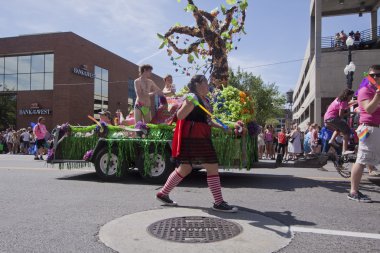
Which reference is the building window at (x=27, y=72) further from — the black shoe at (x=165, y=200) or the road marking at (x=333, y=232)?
the road marking at (x=333, y=232)

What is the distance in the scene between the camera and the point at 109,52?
39.5 m

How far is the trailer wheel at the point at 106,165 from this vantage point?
278 inches

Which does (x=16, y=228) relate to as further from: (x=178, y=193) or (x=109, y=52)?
(x=109, y=52)

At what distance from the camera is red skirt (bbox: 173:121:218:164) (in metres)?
4.57

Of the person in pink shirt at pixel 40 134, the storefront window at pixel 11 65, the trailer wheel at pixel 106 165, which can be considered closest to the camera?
the trailer wheel at pixel 106 165

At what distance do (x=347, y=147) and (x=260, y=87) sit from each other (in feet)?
118

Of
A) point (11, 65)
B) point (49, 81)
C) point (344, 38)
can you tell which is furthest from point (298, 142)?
point (11, 65)

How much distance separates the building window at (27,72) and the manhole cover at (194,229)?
3087cm

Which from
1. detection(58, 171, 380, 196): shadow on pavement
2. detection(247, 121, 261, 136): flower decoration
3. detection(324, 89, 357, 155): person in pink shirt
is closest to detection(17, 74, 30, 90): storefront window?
detection(58, 171, 380, 196): shadow on pavement

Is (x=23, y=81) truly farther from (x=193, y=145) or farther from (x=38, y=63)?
(x=193, y=145)

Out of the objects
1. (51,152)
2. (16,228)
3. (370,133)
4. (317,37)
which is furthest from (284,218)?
(317,37)

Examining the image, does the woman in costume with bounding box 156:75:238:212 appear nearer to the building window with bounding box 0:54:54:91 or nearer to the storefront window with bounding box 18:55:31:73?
the building window with bounding box 0:54:54:91

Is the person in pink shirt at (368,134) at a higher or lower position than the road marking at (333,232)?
higher

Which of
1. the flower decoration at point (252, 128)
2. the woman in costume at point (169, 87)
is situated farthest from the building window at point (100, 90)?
the flower decoration at point (252, 128)
